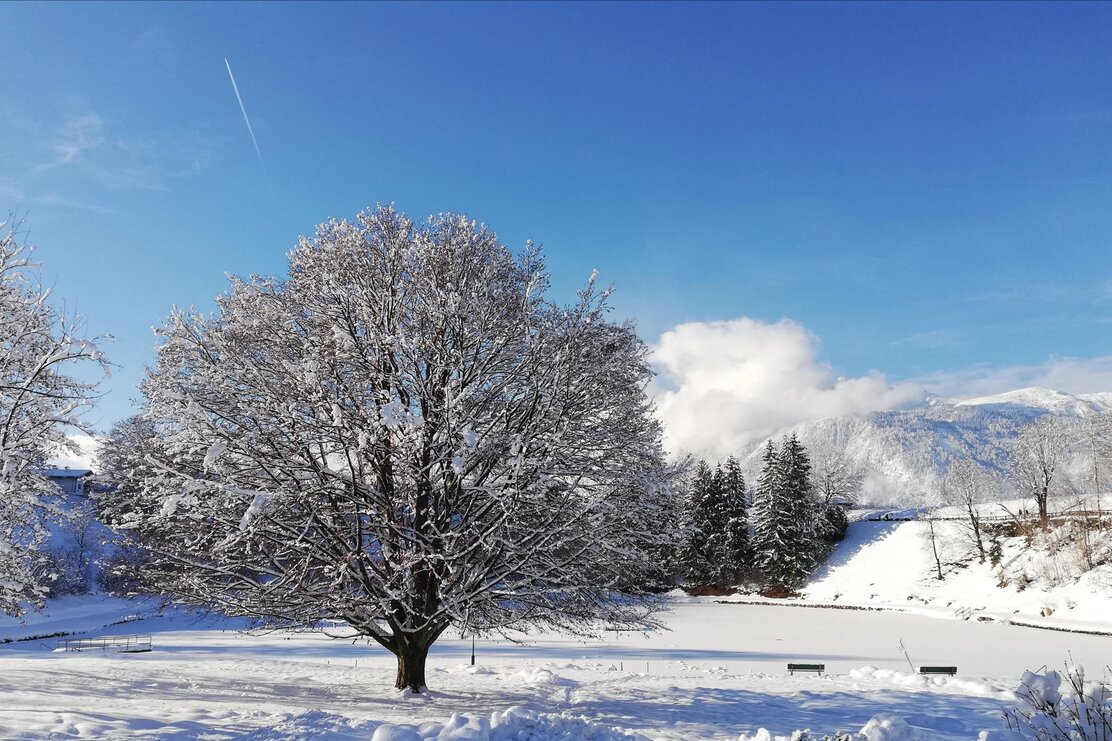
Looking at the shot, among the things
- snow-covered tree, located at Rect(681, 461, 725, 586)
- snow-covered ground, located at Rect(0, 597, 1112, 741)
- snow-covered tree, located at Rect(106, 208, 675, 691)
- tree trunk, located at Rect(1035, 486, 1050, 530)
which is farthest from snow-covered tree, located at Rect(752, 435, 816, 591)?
snow-covered tree, located at Rect(106, 208, 675, 691)

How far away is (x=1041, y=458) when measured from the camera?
53.6 m

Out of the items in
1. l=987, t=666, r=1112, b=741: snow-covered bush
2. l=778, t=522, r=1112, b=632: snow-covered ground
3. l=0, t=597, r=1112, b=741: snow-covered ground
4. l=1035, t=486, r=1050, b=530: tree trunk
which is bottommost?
l=778, t=522, r=1112, b=632: snow-covered ground

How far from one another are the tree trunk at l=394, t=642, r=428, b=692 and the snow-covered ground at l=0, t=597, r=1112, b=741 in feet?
1.15

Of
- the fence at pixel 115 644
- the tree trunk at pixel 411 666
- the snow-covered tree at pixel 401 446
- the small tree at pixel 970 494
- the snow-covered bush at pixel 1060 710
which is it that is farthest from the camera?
the small tree at pixel 970 494

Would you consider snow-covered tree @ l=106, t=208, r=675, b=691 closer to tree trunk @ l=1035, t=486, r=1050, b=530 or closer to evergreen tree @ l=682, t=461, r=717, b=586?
evergreen tree @ l=682, t=461, r=717, b=586

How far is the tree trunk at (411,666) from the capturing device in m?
12.6

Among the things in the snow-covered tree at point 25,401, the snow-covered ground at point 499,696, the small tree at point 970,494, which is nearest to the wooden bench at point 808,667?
the snow-covered ground at point 499,696

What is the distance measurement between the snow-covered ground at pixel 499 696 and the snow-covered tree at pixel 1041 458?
2941 cm

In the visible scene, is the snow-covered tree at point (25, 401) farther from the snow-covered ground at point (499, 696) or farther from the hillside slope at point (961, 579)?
the hillside slope at point (961, 579)

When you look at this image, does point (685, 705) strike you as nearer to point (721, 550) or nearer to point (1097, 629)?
point (1097, 629)

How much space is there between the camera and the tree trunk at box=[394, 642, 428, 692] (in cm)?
1257

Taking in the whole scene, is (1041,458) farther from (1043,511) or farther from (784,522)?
(784,522)

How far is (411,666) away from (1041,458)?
5951 centimetres

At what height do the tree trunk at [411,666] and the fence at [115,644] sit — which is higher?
the tree trunk at [411,666]
